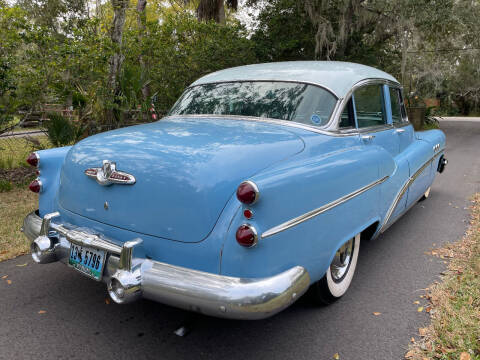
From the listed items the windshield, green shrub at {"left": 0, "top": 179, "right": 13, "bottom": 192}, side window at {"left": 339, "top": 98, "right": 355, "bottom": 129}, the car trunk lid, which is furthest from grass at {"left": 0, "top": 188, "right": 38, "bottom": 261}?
side window at {"left": 339, "top": 98, "right": 355, "bottom": 129}

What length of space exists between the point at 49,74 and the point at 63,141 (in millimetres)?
1166

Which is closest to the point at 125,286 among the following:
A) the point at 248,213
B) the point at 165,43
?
the point at 248,213

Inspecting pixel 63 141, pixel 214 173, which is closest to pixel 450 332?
pixel 214 173

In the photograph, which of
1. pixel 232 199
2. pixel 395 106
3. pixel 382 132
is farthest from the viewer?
pixel 395 106

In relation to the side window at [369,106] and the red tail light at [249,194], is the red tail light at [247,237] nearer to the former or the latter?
the red tail light at [249,194]

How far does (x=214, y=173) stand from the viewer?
218 centimetres

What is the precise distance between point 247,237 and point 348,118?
1.83 meters

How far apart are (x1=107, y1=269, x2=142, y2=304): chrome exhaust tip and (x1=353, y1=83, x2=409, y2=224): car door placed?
207 cm

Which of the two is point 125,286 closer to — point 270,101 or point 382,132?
point 270,101

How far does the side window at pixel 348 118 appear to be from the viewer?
129 inches

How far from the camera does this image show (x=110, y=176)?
2418 millimetres

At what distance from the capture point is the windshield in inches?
124

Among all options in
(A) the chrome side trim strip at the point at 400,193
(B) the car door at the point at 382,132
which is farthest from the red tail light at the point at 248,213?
(A) the chrome side trim strip at the point at 400,193

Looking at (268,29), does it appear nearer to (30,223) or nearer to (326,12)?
(326,12)
